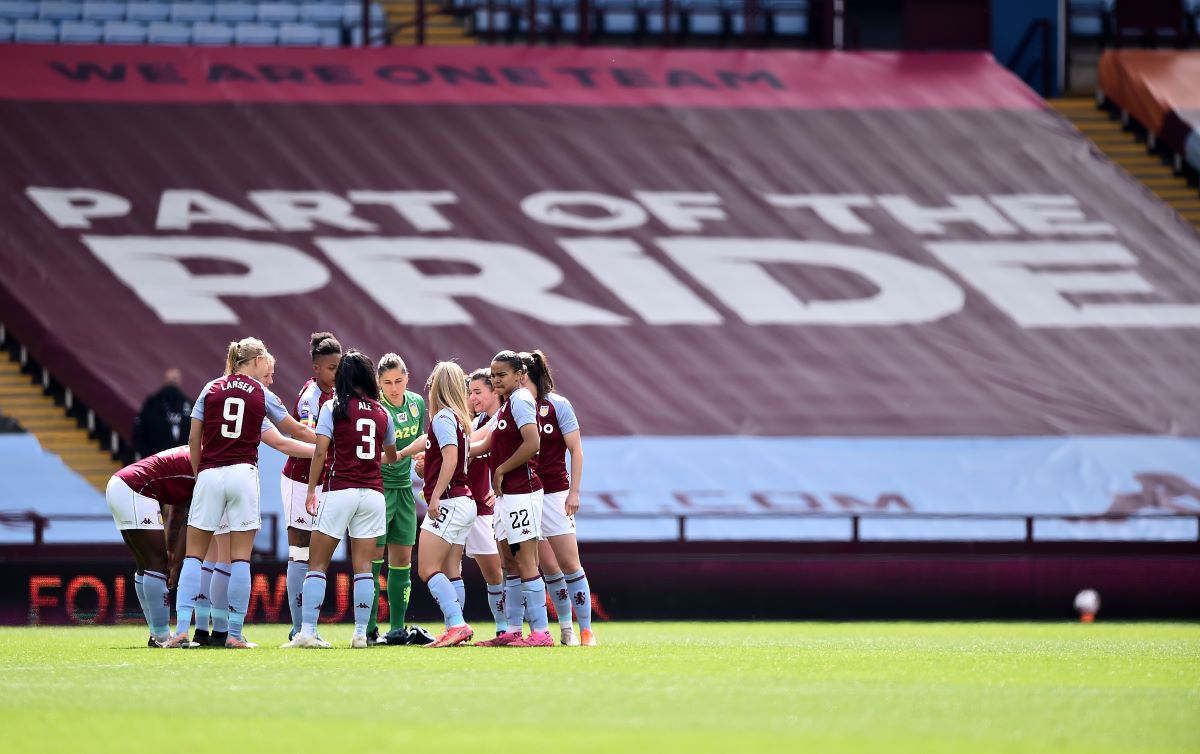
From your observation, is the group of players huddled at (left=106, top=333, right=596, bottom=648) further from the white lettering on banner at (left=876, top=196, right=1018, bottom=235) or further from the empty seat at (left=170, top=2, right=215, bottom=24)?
the empty seat at (left=170, top=2, right=215, bottom=24)

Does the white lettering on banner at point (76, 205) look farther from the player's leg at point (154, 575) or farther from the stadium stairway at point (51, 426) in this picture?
the player's leg at point (154, 575)

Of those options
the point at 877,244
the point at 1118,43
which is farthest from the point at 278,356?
the point at 1118,43

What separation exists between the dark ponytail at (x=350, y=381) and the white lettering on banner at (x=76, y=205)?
12.8 m

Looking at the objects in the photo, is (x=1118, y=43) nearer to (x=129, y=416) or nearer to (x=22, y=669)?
(x=129, y=416)

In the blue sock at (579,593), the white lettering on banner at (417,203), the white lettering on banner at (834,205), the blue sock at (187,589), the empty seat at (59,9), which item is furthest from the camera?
the empty seat at (59,9)

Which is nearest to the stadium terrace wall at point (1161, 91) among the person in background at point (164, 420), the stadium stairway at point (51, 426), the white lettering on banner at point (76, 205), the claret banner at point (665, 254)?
the claret banner at point (665, 254)

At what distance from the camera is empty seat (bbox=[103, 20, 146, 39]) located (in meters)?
27.2

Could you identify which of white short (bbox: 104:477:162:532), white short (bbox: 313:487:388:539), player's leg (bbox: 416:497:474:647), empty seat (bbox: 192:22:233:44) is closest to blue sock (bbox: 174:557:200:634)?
white short (bbox: 104:477:162:532)

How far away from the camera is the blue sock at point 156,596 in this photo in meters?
11.6

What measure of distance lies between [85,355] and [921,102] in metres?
12.8

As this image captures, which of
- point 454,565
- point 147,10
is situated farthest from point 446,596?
point 147,10

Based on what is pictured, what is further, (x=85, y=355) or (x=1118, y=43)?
(x=1118, y=43)

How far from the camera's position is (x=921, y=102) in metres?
26.3

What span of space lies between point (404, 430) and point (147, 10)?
700 inches
